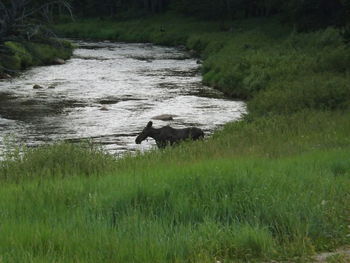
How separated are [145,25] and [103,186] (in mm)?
73568

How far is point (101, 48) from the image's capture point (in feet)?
196

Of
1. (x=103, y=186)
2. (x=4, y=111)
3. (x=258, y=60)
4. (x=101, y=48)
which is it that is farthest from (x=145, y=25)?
(x=103, y=186)

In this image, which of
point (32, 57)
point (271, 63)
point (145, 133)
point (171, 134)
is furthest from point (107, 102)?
point (32, 57)

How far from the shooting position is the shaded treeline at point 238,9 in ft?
147

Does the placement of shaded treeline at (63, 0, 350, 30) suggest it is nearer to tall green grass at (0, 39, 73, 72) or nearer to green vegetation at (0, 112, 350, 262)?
tall green grass at (0, 39, 73, 72)

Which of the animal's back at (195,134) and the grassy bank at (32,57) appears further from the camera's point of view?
the grassy bank at (32,57)

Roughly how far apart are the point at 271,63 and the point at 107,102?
389 inches

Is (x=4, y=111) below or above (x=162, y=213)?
below

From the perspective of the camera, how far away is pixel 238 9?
77.1 m

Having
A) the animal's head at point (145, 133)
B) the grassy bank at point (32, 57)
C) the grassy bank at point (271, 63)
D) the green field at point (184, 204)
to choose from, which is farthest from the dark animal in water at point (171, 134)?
the grassy bank at point (32, 57)

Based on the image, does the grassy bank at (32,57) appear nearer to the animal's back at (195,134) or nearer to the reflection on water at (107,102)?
the reflection on water at (107,102)

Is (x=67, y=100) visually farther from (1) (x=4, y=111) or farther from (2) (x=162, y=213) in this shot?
(2) (x=162, y=213)

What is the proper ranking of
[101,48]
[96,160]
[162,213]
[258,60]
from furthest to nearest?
[101,48] < [258,60] < [96,160] < [162,213]

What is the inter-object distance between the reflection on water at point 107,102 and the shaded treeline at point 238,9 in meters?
7.86
